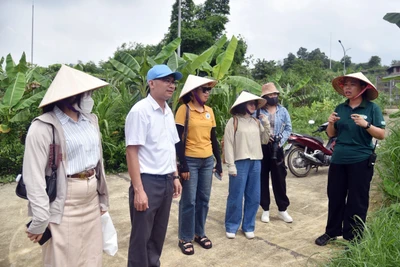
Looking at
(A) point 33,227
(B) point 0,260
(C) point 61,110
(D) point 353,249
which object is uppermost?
(C) point 61,110

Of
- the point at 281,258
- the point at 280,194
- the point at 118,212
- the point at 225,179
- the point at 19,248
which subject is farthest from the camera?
the point at 225,179

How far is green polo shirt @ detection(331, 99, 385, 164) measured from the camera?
335cm

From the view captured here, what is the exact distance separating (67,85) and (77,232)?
903 mm

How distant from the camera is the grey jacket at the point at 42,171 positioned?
2.02 m

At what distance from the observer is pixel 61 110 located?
7.35ft

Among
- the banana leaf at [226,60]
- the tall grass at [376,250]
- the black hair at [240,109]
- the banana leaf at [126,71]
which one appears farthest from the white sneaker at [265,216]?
the banana leaf at [126,71]

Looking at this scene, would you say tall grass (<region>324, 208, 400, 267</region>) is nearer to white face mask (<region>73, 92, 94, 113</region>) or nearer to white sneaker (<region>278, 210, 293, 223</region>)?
white sneaker (<region>278, 210, 293, 223</region>)

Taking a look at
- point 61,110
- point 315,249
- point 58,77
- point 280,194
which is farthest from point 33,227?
point 280,194

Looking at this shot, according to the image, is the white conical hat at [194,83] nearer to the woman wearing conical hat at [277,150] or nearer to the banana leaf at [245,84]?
the woman wearing conical hat at [277,150]

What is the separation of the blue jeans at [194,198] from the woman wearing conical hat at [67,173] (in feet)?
3.96

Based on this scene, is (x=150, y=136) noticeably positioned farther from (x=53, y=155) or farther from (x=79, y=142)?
(x=53, y=155)

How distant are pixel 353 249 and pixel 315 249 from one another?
80cm

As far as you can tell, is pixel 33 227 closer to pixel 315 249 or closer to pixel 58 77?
pixel 58 77

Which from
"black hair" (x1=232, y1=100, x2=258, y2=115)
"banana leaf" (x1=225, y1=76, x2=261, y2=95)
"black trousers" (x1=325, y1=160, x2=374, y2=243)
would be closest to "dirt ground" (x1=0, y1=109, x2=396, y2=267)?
"black trousers" (x1=325, y1=160, x2=374, y2=243)
